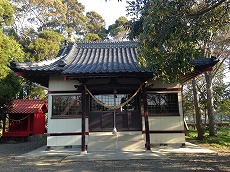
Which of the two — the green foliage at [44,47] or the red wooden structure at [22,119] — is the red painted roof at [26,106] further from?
the green foliage at [44,47]

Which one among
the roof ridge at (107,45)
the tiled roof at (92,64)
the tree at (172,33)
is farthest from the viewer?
the roof ridge at (107,45)

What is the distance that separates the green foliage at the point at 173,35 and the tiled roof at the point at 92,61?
227 cm

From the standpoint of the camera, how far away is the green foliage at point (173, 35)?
220 inches

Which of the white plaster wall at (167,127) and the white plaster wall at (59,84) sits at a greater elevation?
the white plaster wall at (59,84)

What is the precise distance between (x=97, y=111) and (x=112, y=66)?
2.17 metres

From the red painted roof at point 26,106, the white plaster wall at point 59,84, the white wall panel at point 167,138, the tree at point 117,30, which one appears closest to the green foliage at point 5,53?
the red painted roof at point 26,106

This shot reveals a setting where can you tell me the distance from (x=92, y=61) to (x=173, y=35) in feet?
17.9

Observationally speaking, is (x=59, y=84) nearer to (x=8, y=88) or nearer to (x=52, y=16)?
(x=8, y=88)

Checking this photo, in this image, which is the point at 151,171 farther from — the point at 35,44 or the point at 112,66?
the point at 35,44

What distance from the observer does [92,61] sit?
34.9 ft

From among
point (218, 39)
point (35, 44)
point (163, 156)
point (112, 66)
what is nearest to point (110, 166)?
point (163, 156)

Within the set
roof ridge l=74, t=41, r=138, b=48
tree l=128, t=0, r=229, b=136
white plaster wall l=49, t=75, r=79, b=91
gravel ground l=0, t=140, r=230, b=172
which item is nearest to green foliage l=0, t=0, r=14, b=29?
roof ridge l=74, t=41, r=138, b=48

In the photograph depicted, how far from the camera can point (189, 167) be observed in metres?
6.18

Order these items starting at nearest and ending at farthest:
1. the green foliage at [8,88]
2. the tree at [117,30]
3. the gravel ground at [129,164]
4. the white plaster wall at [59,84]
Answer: the gravel ground at [129,164], the white plaster wall at [59,84], the green foliage at [8,88], the tree at [117,30]
